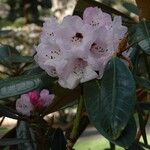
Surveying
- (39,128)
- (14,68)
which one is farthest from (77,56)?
(14,68)

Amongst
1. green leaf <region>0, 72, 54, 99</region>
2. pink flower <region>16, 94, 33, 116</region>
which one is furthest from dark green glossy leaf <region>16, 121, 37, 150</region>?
green leaf <region>0, 72, 54, 99</region>

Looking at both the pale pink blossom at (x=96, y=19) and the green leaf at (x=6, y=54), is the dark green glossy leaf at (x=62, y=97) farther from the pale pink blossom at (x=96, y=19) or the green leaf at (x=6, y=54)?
the green leaf at (x=6, y=54)

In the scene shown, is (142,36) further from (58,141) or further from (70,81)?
(58,141)

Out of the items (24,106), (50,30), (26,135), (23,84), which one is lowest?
(26,135)

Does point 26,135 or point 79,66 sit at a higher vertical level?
point 79,66

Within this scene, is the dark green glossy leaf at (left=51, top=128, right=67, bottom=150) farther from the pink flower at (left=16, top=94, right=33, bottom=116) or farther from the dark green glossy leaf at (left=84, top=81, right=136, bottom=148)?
the dark green glossy leaf at (left=84, top=81, right=136, bottom=148)

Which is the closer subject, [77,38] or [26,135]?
[77,38]

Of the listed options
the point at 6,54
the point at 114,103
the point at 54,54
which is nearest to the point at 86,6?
the point at 6,54
